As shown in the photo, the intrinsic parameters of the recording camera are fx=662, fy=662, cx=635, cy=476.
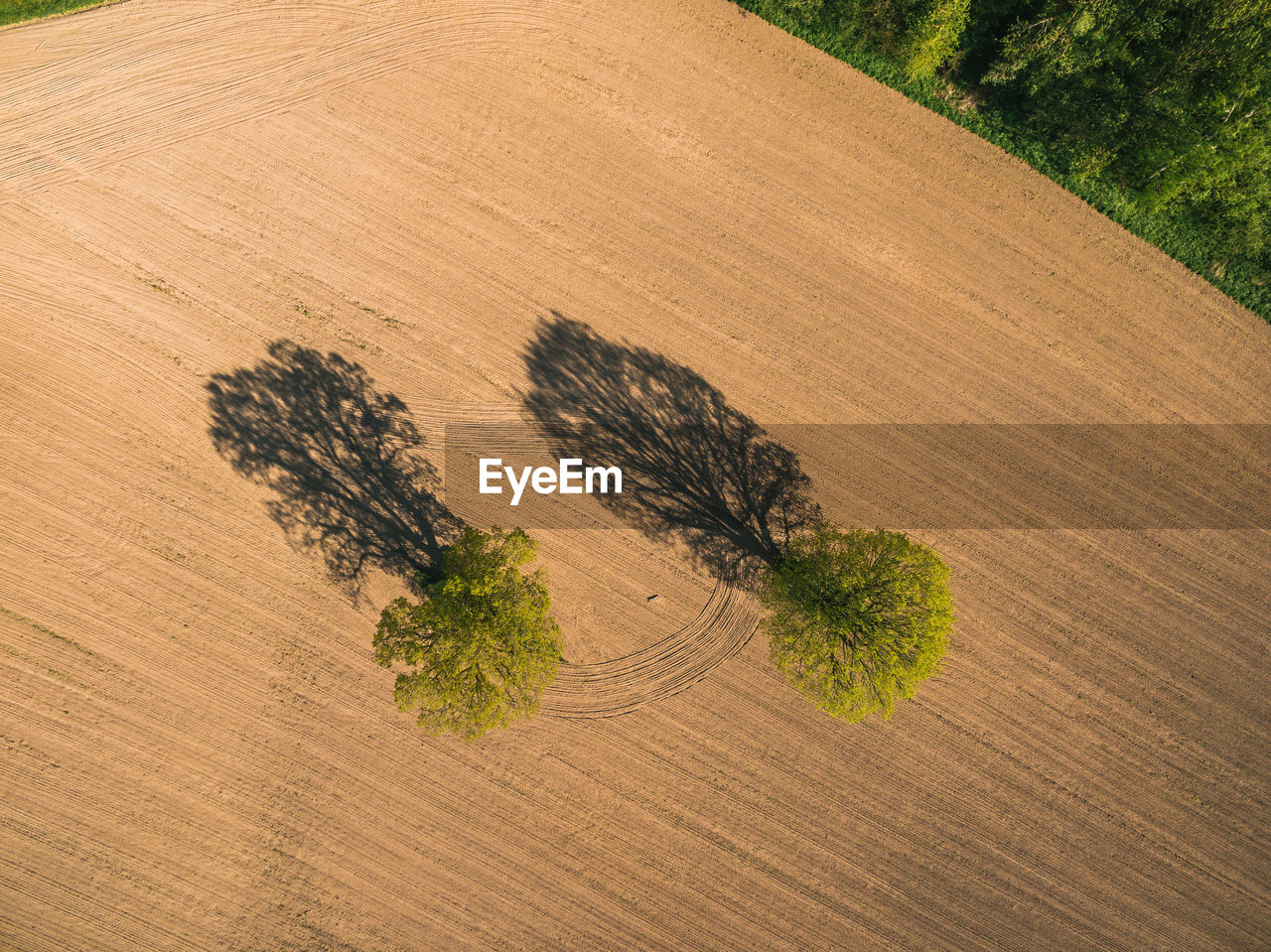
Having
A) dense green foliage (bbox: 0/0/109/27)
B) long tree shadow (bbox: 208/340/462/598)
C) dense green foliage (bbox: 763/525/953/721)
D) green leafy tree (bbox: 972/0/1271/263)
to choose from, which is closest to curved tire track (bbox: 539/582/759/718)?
dense green foliage (bbox: 763/525/953/721)

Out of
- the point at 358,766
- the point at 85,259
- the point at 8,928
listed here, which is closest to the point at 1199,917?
the point at 358,766

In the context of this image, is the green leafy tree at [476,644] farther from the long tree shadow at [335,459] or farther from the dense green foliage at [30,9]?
the dense green foliage at [30,9]

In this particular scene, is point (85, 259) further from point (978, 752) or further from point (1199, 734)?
point (1199, 734)

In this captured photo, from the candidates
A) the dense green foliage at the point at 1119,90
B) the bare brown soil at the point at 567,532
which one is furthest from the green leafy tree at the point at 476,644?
the dense green foliage at the point at 1119,90

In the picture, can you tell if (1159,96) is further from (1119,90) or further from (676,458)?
(676,458)

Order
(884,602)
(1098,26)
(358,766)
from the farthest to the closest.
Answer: (358,766), (1098,26), (884,602)

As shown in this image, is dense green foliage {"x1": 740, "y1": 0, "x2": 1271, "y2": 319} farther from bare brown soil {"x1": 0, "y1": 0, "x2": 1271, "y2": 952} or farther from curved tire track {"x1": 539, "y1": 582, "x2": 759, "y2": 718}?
curved tire track {"x1": 539, "y1": 582, "x2": 759, "y2": 718}
